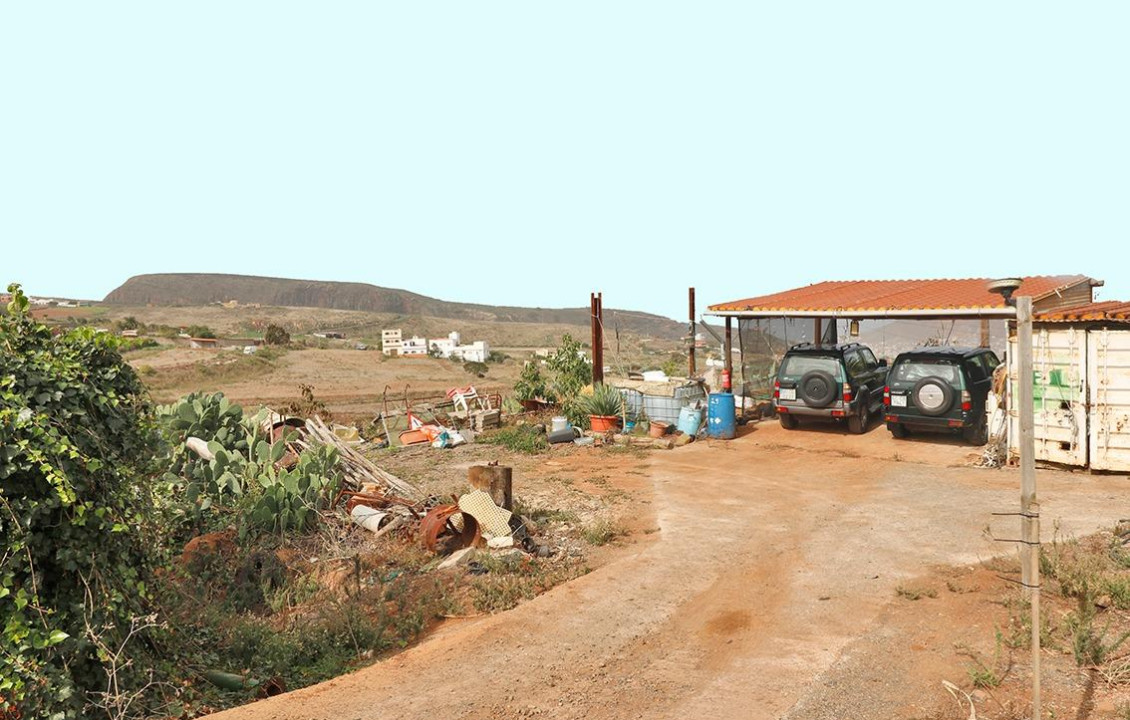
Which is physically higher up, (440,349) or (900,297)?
(900,297)

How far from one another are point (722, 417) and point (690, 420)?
801mm

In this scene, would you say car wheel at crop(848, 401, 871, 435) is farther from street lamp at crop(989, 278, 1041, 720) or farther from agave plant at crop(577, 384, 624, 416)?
street lamp at crop(989, 278, 1041, 720)

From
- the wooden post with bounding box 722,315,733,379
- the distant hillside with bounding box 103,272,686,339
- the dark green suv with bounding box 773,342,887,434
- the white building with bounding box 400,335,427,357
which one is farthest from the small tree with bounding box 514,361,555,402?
the distant hillside with bounding box 103,272,686,339

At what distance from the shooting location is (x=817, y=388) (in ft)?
57.7

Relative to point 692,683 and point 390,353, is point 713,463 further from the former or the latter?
point 390,353

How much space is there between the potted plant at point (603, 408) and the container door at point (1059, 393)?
8.37 m

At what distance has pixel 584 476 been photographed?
14672mm

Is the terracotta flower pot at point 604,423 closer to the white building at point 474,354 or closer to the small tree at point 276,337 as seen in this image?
the white building at point 474,354

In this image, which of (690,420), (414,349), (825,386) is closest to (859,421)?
(825,386)

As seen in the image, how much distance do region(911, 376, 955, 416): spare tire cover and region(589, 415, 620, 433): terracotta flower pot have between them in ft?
21.5

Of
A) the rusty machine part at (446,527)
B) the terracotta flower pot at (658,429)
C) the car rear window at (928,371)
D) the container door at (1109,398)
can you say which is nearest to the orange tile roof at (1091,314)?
the container door at (1109,398)

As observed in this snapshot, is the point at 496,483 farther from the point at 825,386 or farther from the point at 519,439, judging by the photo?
the point at 825,386

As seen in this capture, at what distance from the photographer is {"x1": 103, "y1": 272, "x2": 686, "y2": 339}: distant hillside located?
141 m

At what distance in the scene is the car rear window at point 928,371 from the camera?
15742 mm
